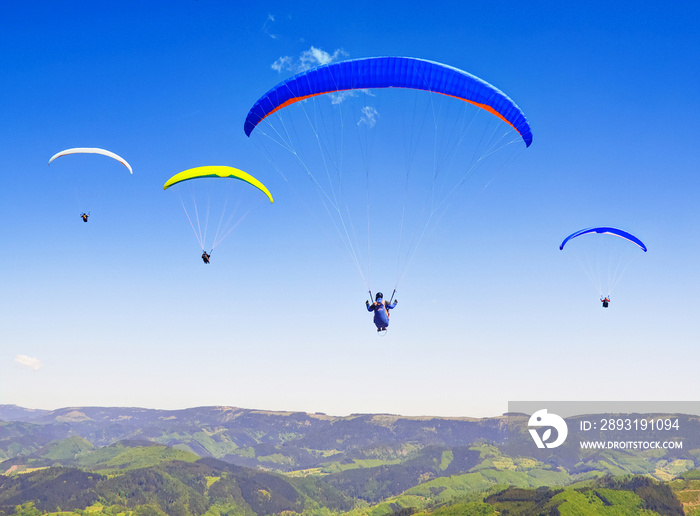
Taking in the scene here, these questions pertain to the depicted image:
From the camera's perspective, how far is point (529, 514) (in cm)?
17600

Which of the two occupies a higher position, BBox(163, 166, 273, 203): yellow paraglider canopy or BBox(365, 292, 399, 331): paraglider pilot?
BBox(163, 166, 273, 203): yellow paraglider canopy

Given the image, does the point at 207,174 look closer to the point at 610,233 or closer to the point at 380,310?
the point at 380,310

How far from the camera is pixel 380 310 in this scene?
32156 mm

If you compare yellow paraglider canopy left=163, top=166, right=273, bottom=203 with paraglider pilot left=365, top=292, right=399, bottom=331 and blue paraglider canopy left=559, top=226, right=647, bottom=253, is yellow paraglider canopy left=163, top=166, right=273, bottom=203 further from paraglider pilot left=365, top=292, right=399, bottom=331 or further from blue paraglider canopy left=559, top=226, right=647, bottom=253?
blue paraglider canopy left=559, top=226, right=647, bottom=253

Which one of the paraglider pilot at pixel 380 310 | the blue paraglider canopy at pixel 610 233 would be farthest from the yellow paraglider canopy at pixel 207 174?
the blue paraglider canopy at pixel 610 233

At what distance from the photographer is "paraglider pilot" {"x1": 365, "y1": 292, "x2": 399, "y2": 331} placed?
32.2 metres

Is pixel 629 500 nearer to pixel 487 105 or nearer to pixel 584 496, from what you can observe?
pixel 584 496

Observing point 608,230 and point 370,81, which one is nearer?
point 370,81

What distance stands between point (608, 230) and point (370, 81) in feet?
104

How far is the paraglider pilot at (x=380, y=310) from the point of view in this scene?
32200 mm

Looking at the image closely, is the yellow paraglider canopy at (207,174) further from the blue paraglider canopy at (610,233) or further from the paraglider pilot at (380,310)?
the blue paraglider canopy at (610,233)

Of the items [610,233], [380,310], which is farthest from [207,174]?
[610,233]

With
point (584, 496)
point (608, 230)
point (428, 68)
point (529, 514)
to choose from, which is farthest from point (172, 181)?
point (584, 496)

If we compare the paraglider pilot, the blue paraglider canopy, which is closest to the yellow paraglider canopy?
the paraglider pilot
